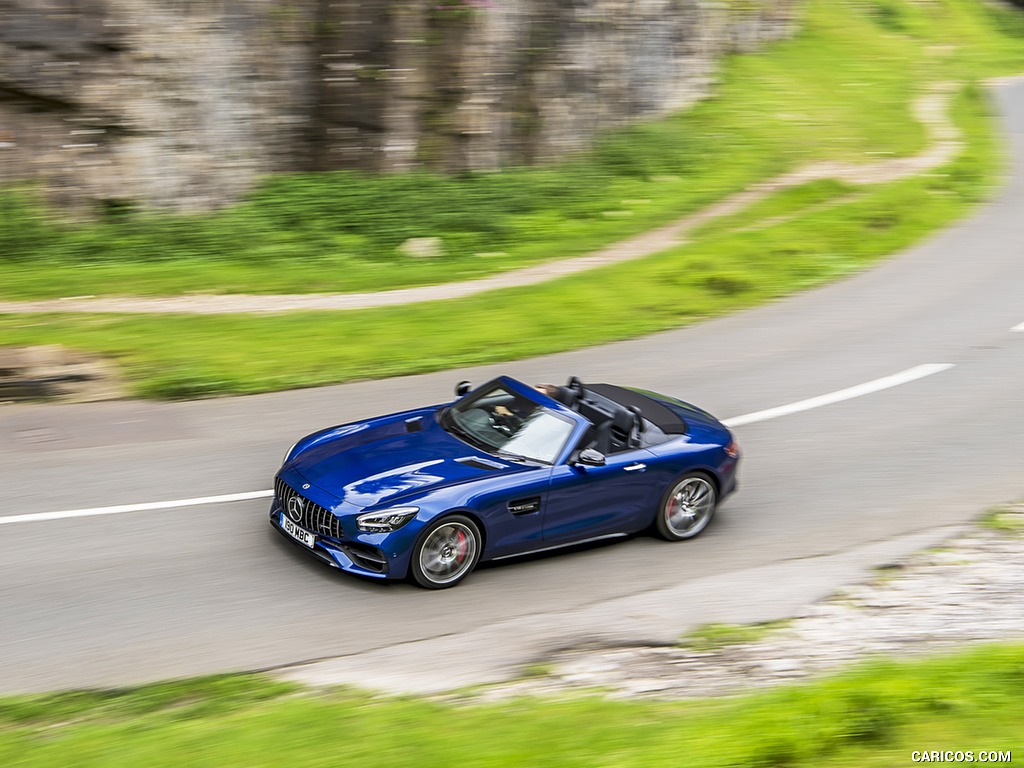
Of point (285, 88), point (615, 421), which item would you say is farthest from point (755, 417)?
point (285, 88)

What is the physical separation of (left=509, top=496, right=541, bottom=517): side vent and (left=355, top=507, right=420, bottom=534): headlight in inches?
35.7

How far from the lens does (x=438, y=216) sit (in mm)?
20047

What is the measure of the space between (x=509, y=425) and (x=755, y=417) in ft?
14.9

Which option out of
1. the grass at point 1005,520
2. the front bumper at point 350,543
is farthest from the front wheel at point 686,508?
the grass at point 1005,520

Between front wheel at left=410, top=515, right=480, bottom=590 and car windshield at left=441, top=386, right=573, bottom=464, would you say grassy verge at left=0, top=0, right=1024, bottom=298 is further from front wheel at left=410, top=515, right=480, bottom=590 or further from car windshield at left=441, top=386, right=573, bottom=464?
front wheel at left=410, top=515, right=480, bottom=590

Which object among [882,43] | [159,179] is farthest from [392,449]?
[882,43]

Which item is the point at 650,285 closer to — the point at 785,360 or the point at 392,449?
the point at 785,360

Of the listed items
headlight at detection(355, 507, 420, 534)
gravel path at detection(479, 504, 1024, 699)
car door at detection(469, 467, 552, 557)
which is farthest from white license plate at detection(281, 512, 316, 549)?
gravel path at detection(479, 504, 1024, 699)

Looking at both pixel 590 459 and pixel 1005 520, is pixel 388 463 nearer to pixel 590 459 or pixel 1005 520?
pixel 590 459

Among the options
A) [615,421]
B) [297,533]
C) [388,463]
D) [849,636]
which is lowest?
[849,636]

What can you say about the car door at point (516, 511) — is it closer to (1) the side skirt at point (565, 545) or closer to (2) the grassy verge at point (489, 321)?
(1) the side skirt at point (565, 545)

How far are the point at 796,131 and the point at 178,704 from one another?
2508cm

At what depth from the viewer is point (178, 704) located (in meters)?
7.10

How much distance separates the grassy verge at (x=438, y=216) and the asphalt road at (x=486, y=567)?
4.35 metres
